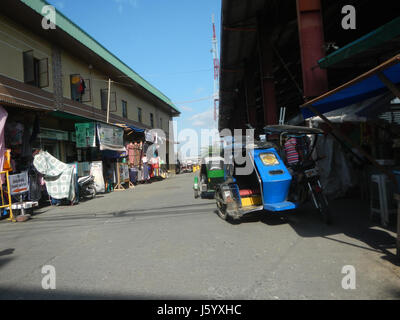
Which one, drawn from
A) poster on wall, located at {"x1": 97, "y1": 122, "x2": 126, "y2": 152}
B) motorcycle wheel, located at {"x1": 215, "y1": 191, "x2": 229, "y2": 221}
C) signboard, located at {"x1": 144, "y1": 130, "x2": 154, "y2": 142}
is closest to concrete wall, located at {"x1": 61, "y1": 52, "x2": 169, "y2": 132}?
poster on wall, located at {"x1": 97, "y1": 122, "x2": 126, "y2": 152}

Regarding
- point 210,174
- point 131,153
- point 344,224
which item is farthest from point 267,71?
point 131,153

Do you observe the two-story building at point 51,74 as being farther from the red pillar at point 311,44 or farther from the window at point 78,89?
the red pillar at point 311,44

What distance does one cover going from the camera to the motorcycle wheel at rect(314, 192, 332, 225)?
17.3 feet

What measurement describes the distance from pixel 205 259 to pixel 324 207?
9.25 feet

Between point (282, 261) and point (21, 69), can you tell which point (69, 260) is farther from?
point (21, 69)

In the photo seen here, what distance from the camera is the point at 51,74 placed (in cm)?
1388

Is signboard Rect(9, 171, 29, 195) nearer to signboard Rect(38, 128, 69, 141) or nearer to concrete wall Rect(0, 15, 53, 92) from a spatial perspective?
signboard Rect(38, 128, 69, 141)

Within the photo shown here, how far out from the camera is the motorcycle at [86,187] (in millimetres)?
12102

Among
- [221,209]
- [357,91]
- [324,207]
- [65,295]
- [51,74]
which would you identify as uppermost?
[51,74]

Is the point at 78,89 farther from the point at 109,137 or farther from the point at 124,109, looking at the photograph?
the point at 124,109

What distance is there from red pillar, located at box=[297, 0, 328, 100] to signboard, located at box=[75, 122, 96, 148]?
1087 centimetres

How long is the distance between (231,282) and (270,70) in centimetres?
1020

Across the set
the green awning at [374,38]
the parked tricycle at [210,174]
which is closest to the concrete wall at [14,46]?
the parked tricycle at [210,174]

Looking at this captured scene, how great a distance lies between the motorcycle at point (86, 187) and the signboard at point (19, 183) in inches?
111
